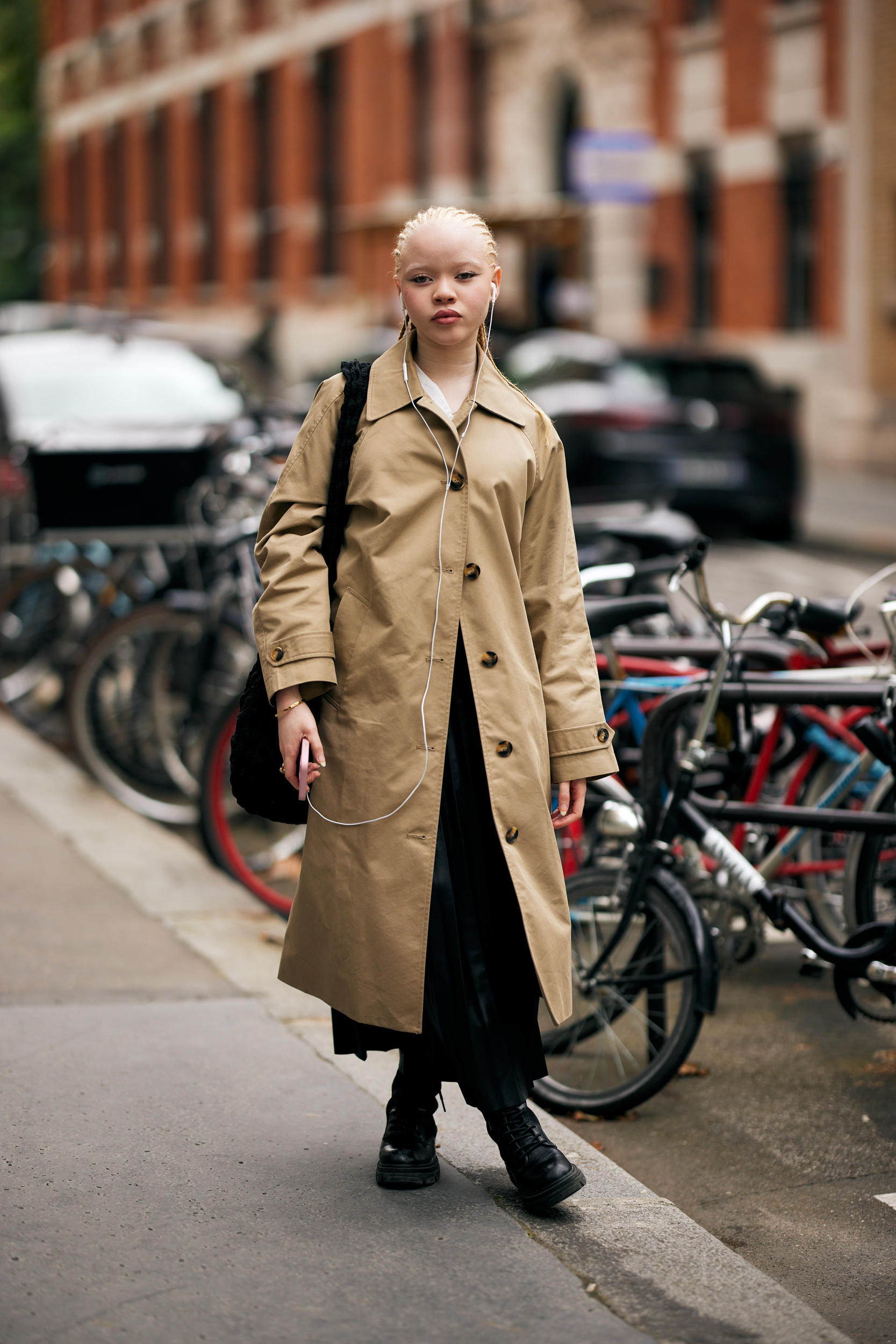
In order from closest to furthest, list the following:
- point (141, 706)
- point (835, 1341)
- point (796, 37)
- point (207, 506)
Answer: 1. point (835, 1341)
2. point (207, 506)
3. point (141, 706)
4. point (796, 37)

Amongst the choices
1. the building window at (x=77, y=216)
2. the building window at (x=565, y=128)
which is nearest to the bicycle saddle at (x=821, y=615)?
the building window at (x=565, y=128)

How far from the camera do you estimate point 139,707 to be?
6770mm

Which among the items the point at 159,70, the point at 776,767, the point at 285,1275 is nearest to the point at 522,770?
the point at 285,1275

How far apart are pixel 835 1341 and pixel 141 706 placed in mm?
4409

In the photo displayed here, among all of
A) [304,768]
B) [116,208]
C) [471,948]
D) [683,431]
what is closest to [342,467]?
[304,768]

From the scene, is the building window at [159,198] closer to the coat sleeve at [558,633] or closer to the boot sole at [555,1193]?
the coat sleeve at [558,633]

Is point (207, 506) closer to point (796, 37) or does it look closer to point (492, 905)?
point (492, 905)

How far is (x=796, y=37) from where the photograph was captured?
72.3 feet

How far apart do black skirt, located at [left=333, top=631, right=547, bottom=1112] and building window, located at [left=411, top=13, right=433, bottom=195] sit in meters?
28.9

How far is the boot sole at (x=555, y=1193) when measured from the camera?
3.26 meters

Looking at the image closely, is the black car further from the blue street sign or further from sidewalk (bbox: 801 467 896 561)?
the blue street sign

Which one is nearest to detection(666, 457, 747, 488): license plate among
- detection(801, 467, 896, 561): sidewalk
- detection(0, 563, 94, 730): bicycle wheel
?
detection(801, 467, 896, 561): sidewalk

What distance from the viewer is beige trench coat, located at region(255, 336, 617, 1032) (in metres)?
3.14

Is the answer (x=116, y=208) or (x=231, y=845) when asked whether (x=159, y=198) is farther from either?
(x=231, y=845)
